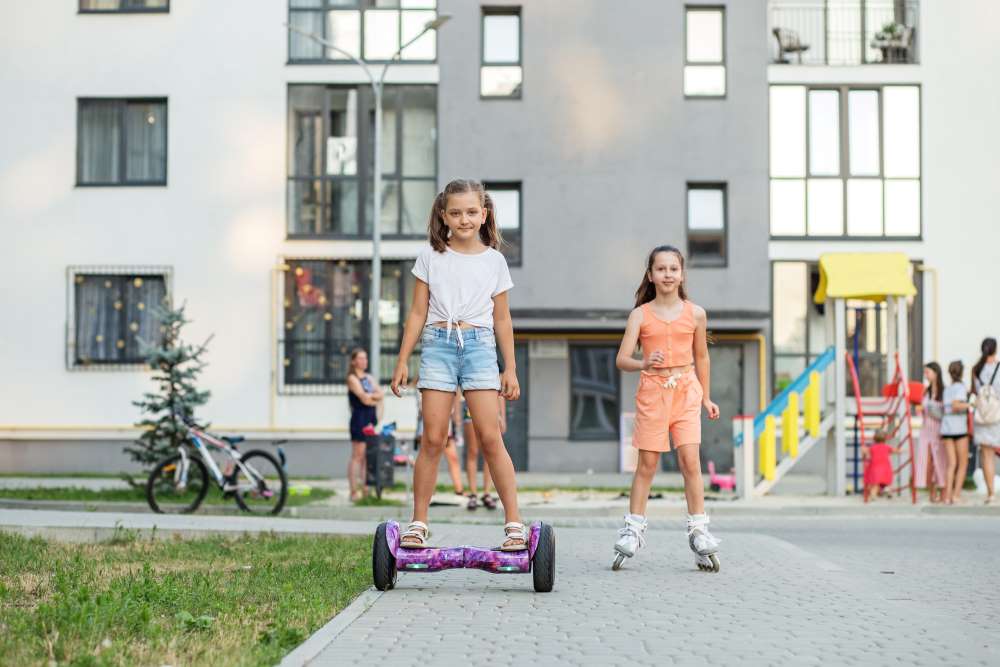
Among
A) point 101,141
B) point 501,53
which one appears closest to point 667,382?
point 501,53

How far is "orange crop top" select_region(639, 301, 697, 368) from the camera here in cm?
951

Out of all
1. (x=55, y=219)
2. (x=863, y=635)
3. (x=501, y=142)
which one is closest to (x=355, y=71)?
(x=501, y=142)

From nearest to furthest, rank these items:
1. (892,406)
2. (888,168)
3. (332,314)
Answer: (892,406) → (332,314) → (888,168)

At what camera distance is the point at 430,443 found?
798 centimetres

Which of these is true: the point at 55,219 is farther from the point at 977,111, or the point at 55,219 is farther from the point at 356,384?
the point at 977,111

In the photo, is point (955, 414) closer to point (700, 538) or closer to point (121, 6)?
point (700, 538)

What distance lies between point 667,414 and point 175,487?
9.03 meters

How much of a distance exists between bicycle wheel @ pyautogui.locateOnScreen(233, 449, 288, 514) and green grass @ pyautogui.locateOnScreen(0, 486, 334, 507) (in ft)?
0.96

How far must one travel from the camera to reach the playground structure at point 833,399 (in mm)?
20281

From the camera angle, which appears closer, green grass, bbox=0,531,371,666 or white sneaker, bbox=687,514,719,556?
green grass, bbox=0,531,371,666

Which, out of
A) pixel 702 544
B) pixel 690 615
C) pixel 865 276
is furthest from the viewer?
pixel 865 276

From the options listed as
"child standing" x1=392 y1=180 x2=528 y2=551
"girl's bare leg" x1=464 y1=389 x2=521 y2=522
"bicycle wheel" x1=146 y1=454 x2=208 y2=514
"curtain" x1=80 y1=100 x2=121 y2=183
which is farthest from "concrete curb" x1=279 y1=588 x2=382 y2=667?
"curtain" x1=80 y1=100 x2=121 y2=183

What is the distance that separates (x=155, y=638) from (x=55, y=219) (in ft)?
82.1

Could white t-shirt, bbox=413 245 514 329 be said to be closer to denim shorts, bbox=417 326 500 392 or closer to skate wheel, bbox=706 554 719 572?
denim shorts, bbox=417 326 500 392
